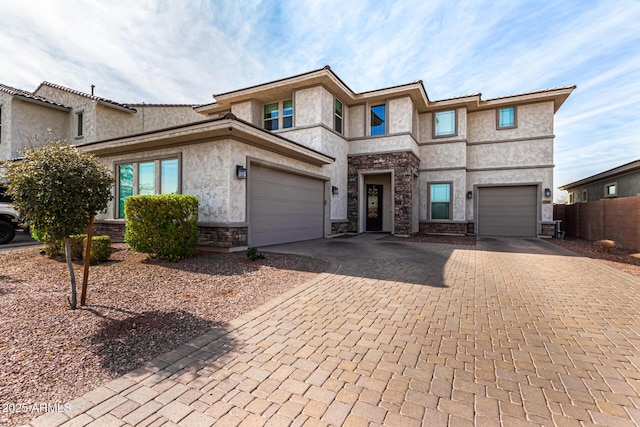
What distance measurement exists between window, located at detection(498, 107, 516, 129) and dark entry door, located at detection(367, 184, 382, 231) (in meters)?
6.64

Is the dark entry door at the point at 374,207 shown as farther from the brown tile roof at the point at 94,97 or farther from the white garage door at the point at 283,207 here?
the brown tile roof at the point at 94,97

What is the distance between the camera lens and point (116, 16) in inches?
267

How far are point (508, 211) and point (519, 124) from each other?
166 inches

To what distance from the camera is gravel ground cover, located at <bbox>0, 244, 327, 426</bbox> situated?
2309 millimetres

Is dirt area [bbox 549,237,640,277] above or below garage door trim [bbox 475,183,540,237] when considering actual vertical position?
below

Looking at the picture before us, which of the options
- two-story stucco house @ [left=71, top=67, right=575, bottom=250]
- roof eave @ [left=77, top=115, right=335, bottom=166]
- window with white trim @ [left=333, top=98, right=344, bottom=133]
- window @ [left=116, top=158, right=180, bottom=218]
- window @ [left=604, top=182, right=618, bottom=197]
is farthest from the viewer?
window @ [left=604, top=182, right=618, bottom=197]

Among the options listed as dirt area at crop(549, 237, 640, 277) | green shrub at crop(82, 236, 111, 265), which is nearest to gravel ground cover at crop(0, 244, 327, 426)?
green shrub at crop(82, 236, 111, 265)

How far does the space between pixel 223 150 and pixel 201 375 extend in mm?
6368

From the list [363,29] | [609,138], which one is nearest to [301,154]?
[363,29]

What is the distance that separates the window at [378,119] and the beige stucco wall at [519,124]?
16.7ft

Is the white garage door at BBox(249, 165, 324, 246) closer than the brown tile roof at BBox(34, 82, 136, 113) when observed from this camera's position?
Yes

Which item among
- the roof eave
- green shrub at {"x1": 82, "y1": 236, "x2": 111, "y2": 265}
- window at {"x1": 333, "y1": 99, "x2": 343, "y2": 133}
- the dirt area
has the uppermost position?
window at {"x1": 333, "y1": 99, "x2": 343, "y2": 133}

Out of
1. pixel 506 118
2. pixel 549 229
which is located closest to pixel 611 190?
pixel 549 229

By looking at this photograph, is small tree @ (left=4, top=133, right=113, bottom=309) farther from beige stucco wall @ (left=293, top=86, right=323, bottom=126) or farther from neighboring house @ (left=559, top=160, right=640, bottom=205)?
neighboring house @ (left=559, top=160, right=640, bottom=205)
